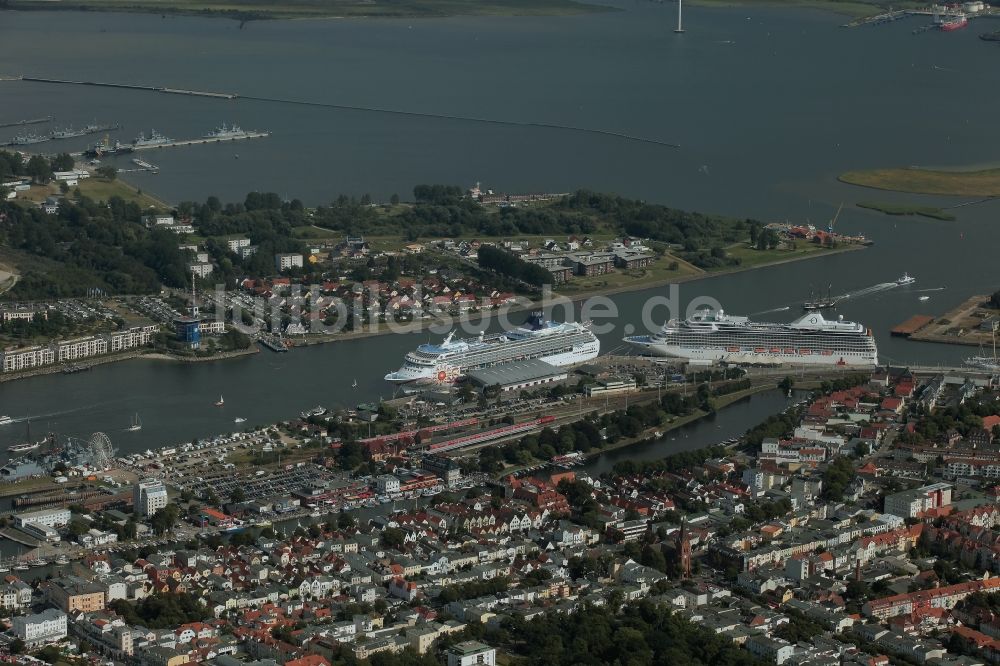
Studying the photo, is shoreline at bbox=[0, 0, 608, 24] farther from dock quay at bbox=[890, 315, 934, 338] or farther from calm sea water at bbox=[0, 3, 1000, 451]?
dock quay at bbox=[890, 315, 934, 338]

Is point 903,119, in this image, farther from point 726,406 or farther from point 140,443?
point 140,443

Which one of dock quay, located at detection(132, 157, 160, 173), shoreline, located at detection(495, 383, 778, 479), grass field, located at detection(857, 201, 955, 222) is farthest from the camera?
dock quay, located at detection(132, 157, 160, 173)

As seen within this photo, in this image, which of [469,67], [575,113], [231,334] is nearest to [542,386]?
[231,334]

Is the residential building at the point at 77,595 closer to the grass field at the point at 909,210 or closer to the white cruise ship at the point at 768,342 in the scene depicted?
the white cruise ship at the point at 768,342

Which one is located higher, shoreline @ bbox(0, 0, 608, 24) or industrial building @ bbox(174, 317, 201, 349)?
industrial building @ bbox(174, 317, 201, 349)

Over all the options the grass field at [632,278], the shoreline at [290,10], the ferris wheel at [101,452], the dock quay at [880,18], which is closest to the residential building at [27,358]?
the ferris wheel at [101,452]

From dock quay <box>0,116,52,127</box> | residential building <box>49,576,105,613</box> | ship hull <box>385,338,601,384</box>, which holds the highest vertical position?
residential building <box>49,576,105,613</box>

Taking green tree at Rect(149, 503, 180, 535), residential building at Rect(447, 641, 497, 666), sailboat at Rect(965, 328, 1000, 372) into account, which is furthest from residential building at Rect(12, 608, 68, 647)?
sailboat at Rect(965, 328, 1000, 372)
